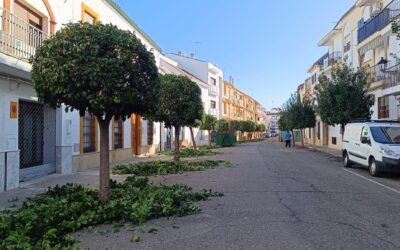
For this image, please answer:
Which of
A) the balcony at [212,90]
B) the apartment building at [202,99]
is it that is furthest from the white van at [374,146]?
the balcony at [212,90]

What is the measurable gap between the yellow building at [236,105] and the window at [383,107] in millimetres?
41532

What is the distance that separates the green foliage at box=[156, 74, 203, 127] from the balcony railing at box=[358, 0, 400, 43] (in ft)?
39.7

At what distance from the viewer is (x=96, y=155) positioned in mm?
17938

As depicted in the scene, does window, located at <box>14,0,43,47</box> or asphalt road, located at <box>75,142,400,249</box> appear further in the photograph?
window, located at <box>14,0,43,47</box>

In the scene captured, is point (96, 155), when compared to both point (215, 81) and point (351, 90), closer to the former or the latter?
point (351, 90)

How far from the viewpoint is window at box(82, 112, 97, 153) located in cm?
1741

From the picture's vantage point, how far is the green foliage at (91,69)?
7.07 m

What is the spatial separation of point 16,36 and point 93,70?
18.9 feet

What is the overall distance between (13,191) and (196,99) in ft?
30.4

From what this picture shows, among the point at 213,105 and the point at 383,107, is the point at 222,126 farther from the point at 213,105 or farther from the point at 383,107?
the point at 213,105

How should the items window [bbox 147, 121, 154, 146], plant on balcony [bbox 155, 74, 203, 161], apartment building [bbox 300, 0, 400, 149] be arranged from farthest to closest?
1. window [bbox 147, 121, 154, 146]
2. apartment building [bbox 300, 0, 400, 149]
3. plant on balcony [bbox 155, 74, 203, 161]

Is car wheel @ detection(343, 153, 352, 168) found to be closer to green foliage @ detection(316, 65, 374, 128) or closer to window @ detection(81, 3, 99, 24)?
green foliage @ detection(316, 65, 374, 128)

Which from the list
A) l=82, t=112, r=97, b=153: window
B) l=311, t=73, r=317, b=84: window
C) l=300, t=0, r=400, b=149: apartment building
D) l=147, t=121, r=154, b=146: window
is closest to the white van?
l=300, t=0, r=400, b=149: apartment building

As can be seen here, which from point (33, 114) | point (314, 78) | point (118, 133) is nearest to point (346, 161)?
point (118, 133)
